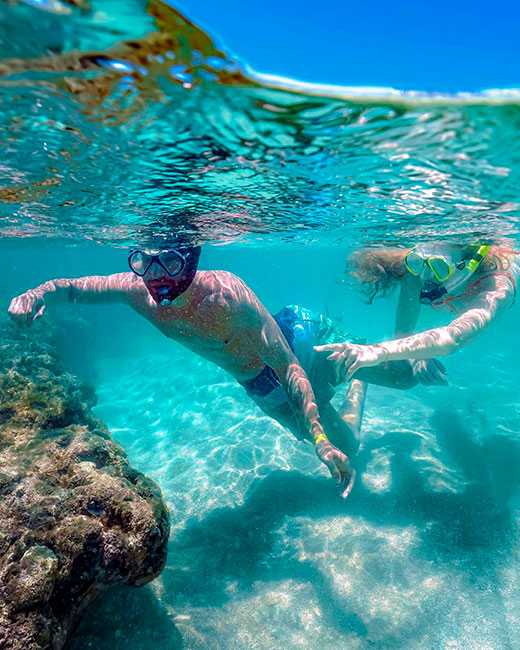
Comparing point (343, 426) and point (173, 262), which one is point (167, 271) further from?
point (343, 426)

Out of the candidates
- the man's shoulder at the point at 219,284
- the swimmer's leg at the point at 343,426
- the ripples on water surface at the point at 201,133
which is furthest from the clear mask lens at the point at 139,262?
the swimmer's leg at the point at 343,426

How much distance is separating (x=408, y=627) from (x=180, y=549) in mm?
3514

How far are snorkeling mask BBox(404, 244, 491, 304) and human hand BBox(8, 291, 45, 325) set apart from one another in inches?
253

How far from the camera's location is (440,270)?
6.83 metres

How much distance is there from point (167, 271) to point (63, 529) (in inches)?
127

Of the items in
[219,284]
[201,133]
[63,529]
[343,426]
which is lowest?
[343,426]

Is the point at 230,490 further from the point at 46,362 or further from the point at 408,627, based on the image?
the point at 46,362

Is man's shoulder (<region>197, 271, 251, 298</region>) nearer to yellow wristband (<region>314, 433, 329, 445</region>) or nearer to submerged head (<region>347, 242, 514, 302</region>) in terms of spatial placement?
yellow wristband (<region>314, 433, 329, 445</region>)

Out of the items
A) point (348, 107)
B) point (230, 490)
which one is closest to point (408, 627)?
point (230, 490)

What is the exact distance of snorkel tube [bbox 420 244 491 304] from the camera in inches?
273

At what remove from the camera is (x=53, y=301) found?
5762mm

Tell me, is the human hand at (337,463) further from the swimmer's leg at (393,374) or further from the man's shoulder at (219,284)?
the swimmer's leg at (393,374)

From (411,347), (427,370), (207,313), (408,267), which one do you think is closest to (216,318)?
(207,313)

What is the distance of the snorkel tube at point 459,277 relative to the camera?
694cm
